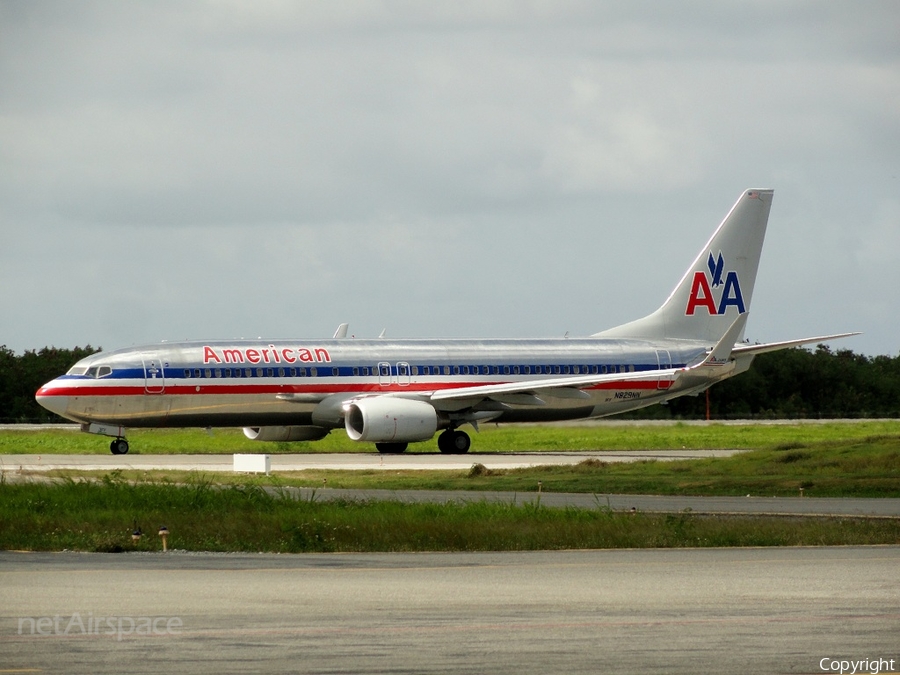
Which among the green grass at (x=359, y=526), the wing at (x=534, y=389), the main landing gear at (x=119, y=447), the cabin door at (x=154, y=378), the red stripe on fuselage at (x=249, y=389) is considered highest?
the cabin door at (x=154, y=378)

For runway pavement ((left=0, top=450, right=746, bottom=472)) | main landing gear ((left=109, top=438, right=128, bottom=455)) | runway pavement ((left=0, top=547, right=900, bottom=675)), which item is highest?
main landing gear ((left=109, top=438, right=128, bottom=455))

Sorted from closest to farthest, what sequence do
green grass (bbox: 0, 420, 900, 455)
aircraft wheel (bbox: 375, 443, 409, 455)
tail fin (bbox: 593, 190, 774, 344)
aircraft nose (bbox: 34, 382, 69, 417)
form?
1. aircraft nose (bbox: 34, 382, 69, 417)
2. aircraft wheel (bbox: 375, 443, 409, 455)
3. green grass (bbox: 0, 420, 900, 455)
4. tail fin (bbox: 593, 190, 774, 344)

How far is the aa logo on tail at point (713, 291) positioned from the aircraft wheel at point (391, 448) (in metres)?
14.3

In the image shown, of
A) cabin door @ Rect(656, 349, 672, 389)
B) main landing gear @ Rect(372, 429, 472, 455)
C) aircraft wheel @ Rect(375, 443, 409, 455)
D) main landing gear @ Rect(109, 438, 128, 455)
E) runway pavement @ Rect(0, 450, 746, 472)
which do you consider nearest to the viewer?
runway pavement @ Rect(0, 450, 746, 472)

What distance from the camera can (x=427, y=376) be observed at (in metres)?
55.4

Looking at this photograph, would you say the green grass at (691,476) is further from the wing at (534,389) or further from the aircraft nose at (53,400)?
the aircraft nose at (53,400)

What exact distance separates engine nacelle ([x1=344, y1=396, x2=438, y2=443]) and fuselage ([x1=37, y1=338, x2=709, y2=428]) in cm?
138

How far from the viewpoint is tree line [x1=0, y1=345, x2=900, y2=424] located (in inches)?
3703

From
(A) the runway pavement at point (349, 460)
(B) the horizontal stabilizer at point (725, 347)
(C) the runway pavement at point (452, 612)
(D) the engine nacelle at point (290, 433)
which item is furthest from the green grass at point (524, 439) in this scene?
(C) the runway pavement at point (452, 612)

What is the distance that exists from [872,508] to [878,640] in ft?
50.9

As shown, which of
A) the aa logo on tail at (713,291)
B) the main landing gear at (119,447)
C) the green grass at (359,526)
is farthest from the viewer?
the aa logo on tail at (713,291)

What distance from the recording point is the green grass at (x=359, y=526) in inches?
875

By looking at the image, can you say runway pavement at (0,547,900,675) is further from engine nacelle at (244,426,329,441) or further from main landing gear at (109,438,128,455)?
engine nacelle at (244,426,329,441)

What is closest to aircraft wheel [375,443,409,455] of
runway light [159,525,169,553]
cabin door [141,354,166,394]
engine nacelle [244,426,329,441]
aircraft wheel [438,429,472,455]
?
aircraft wheel [438,429,472,455]
